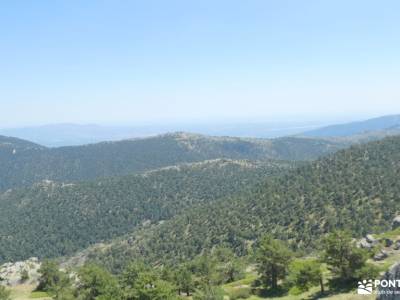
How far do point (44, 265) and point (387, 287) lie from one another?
240 ft

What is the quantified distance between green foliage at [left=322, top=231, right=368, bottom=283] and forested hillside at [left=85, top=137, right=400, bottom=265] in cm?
6200

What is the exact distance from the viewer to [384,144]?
197750mm

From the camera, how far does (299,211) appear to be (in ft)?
455

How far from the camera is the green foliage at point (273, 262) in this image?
58156 mm

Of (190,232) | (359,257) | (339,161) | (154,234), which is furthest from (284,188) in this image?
(359,257)

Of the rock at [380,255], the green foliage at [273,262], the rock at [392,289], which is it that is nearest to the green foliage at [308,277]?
the green foliage at [273,262]

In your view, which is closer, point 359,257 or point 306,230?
point 359,257

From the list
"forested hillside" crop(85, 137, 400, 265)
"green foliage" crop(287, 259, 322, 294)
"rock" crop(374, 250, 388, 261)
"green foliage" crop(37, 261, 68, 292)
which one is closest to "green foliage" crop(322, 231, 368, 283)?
"green foliage" crop(287, 259, 322, 294)

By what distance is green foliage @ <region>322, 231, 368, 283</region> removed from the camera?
156 ft

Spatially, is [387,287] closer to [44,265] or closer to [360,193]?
[44,265]

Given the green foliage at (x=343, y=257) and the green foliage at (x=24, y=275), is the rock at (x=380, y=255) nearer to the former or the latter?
the green foliage at (x=343, y=257)

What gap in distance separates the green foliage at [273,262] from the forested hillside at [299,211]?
56.6 m

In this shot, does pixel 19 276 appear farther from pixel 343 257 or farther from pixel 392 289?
pixel 392 289

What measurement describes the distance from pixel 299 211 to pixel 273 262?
277 ft
